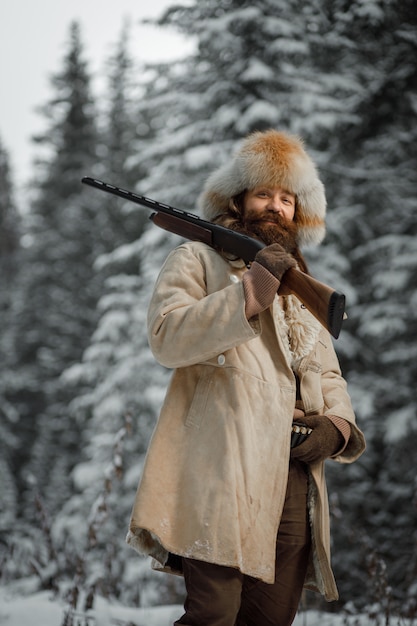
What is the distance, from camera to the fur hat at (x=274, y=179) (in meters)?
3.64

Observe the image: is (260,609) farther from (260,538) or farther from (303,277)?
(303,277)

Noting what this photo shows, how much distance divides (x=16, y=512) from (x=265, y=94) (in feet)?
51.7

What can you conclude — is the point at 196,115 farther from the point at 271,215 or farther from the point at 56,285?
the point at 56,285

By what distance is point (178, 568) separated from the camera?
Result: 331cm

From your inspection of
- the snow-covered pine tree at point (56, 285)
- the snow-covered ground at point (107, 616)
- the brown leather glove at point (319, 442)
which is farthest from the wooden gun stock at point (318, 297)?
the snow-covered pine tree at point (56, 285)

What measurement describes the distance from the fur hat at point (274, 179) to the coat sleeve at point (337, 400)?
594mm

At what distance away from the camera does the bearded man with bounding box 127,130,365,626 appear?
2965mm

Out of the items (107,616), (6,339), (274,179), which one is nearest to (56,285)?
(6,339)

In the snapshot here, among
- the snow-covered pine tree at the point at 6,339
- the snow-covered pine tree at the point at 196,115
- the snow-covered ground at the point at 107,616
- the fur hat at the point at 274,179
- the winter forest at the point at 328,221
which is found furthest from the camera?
the snow-covered pine tree at the point at 6,339

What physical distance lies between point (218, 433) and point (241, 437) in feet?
0.32

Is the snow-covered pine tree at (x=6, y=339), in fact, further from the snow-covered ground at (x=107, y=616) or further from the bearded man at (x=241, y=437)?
the bearded man at (x=241, y=437)

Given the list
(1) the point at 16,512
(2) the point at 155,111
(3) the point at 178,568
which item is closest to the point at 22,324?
(1) the point at 16,512

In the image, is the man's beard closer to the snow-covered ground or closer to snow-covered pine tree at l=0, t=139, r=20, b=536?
the snow-covered ground

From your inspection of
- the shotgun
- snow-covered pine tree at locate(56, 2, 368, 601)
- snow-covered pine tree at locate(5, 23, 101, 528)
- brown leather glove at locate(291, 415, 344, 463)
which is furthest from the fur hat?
snow-covered pine tree at locate(5, 23, 101, 528)
